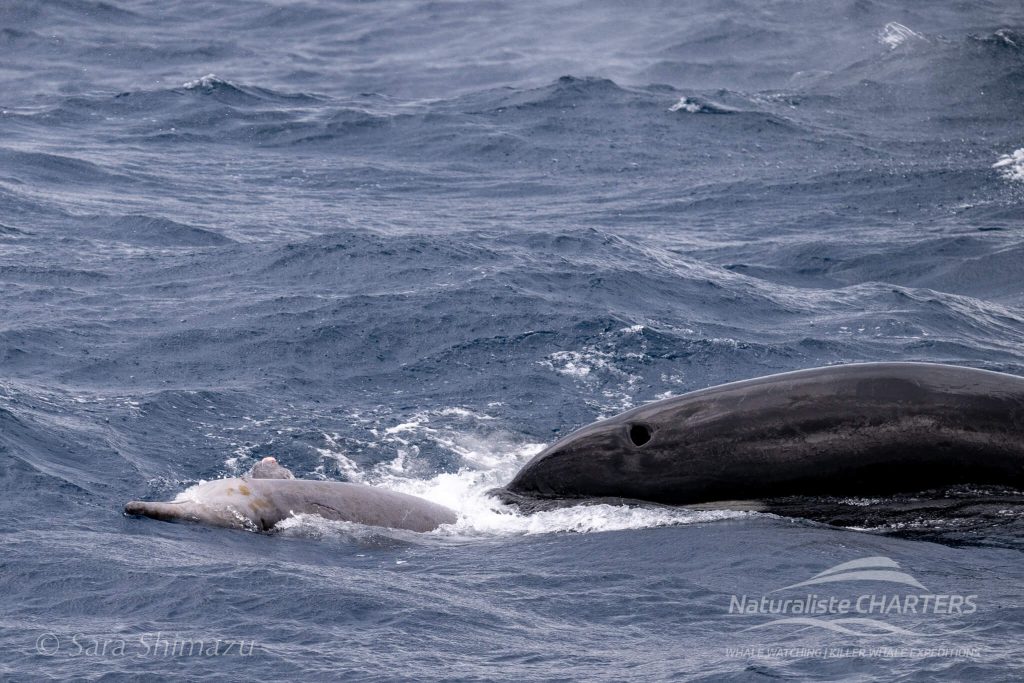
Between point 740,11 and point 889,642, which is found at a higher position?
point 740,11

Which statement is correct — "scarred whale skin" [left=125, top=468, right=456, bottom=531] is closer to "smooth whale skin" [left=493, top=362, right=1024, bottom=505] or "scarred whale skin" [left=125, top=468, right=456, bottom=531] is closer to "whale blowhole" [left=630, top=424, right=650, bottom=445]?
"smooth whale skin" [left=493, top=362, right=1024, bottom=505]

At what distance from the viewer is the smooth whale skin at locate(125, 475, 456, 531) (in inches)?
472

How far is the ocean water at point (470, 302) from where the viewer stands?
32.5 feet

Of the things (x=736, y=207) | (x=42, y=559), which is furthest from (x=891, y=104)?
(x=42, y=559)

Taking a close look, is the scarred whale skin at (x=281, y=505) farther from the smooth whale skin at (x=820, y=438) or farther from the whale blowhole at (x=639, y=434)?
the whale blowhole at (x=639, y=434)

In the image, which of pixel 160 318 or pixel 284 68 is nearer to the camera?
pixel 160 318

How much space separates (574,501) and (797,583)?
7.55 feet

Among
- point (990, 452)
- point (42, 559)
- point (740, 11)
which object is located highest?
point (740, 11)

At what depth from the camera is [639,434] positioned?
452 inches

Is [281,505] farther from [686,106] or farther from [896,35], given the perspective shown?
[896,35]

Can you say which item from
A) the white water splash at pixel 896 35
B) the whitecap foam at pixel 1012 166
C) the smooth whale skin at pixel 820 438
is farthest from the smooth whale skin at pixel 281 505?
the white water splash at pixel 896 35

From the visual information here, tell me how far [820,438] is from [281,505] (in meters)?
4.66

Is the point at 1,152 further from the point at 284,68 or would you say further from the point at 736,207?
the point at 736,207

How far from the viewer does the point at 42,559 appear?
11.3m
